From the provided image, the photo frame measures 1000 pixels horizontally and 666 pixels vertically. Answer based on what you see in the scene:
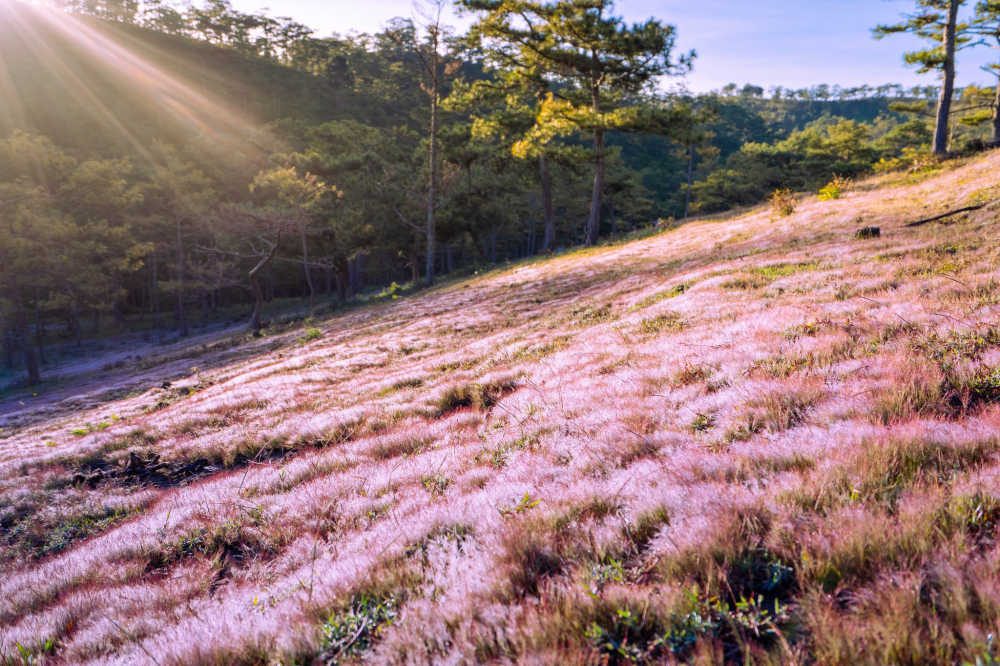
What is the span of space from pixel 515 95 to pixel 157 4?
90.0 m

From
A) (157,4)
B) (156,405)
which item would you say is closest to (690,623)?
(156,405)

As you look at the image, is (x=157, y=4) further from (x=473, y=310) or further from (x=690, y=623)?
(x=690, y=623)

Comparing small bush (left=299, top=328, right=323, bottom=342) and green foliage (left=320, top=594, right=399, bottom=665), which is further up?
green foliage (left=320, top=594, right=399, bottom=665)

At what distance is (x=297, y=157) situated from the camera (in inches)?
1444

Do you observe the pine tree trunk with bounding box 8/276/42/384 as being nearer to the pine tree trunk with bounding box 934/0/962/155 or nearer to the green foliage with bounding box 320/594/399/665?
the green foliage with bounding box 320/594/399/665

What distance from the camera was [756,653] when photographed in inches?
64.6

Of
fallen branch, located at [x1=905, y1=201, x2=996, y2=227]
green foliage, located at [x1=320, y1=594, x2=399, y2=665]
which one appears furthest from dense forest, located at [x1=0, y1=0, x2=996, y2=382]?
green foliage, located at [x1=320, y1=594, x2=399, y2=665]

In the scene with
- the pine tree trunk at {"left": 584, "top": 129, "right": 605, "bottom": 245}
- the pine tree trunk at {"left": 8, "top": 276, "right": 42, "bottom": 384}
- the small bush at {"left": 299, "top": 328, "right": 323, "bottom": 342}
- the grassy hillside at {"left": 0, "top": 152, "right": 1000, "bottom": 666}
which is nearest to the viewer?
the grassy hillside at {"left": 0, "top": 152, "right": 1000, "bottom": 666}

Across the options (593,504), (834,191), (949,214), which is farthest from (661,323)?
(834,191)

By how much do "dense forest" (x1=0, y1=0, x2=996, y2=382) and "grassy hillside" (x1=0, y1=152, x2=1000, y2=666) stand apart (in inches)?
835

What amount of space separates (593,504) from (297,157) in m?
42.4

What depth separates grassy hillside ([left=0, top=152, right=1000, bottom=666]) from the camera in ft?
6.00

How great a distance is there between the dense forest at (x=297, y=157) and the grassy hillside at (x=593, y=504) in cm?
2121

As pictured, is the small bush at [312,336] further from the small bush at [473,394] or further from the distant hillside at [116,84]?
the distant hillside at [116,84]
